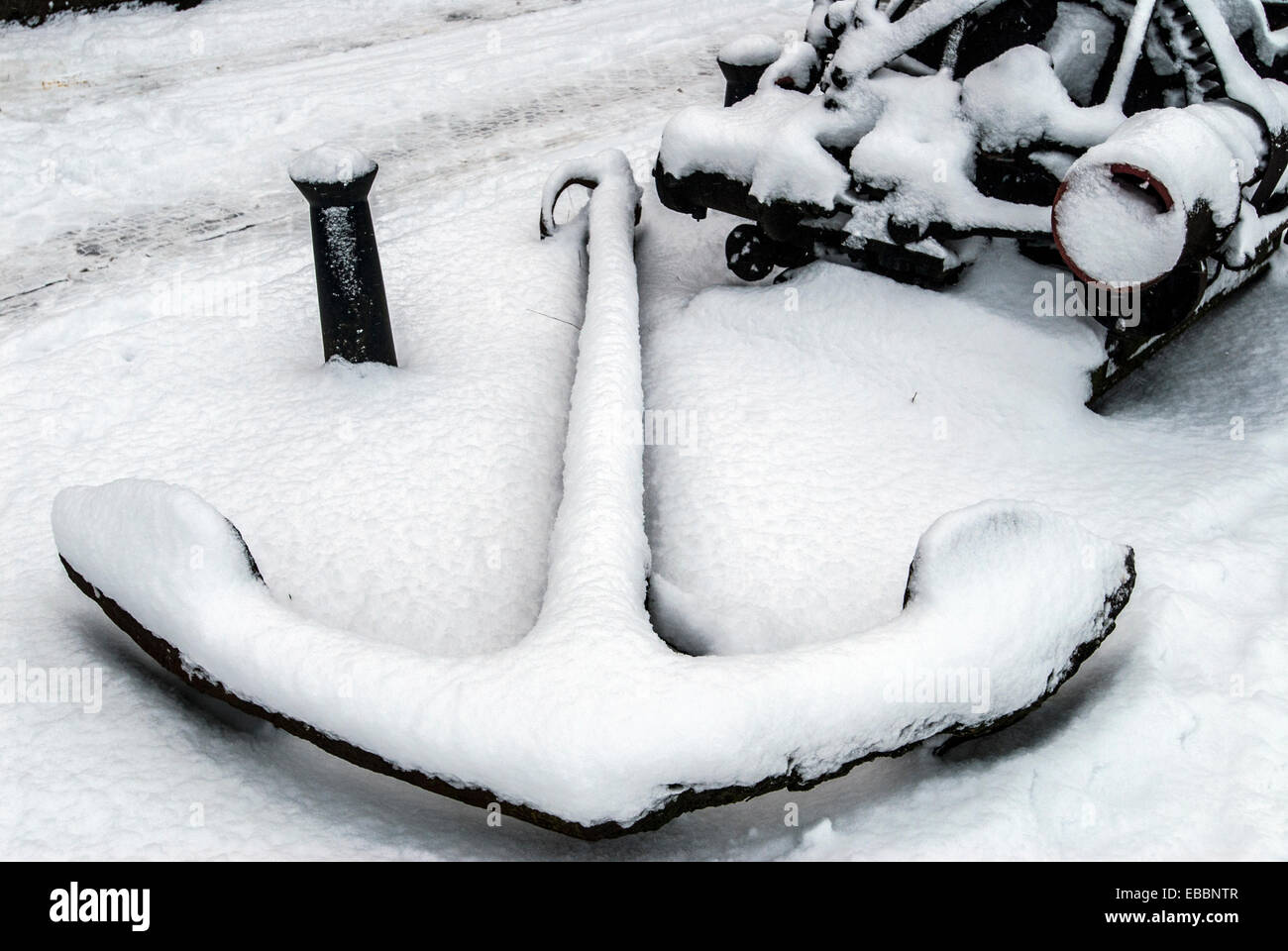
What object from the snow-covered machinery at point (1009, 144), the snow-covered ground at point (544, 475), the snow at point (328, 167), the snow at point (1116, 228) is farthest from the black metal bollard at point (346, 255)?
the snow at point (1116, 228)

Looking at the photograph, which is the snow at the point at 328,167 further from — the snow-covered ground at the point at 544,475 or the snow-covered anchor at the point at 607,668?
the snow-covered anchor at the point at 607,668

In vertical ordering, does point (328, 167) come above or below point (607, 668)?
above

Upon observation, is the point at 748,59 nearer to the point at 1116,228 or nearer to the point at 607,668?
the point at 1116,228

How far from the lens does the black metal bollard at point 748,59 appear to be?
176 inches

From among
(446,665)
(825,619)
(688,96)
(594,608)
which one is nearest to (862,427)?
(825,619)

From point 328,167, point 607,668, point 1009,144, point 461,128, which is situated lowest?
point 461,128

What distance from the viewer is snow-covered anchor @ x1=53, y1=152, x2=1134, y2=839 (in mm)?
1703

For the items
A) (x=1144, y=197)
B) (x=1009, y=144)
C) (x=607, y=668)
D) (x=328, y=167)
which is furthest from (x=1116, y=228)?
(x=328, y=167)

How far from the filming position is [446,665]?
1856 mm

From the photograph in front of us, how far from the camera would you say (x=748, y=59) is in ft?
14.7

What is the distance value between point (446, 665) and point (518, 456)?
47.3 inches

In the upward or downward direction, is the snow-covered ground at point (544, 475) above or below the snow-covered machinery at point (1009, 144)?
below

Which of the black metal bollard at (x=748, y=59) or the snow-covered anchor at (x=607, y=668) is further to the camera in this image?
the black metal bollard at (x=748, y=59)

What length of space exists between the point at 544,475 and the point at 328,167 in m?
1.03
